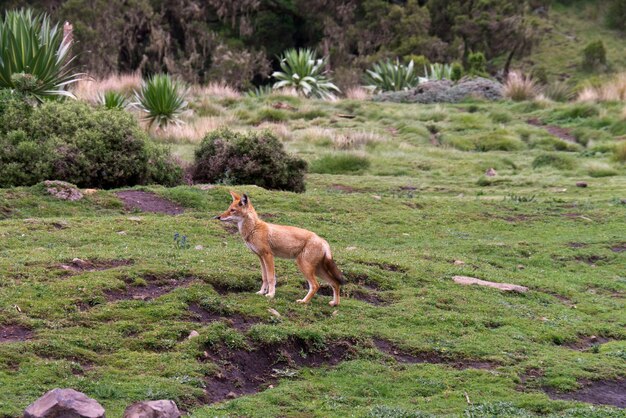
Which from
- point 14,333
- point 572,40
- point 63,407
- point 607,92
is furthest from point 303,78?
point 63,407

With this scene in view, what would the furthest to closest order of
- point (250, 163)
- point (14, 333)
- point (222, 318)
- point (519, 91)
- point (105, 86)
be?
point (519, 91), point (105, 86), point (250, 163), point (222, 318), point (14, 333)

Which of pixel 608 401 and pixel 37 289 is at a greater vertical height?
pixel 37 289

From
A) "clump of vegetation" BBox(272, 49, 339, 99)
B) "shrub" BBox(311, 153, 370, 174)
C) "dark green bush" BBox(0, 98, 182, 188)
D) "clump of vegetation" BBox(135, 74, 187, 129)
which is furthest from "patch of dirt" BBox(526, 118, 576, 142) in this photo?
"dark green bush" BBox(0, 98, 182, 188)

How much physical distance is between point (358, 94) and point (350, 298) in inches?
1083

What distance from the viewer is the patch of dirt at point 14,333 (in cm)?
795

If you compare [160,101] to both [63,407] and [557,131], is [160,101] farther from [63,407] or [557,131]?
[63,407]

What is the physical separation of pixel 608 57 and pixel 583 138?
26846 mm

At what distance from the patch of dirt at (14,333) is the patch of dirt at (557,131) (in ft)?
73.7

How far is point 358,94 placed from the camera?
3750 centimetres

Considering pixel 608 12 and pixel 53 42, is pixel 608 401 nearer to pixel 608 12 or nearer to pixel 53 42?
pixel 53 42

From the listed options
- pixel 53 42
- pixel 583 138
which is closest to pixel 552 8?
pixel 583 138

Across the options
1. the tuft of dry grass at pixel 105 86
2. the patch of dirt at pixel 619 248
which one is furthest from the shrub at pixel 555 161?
the tuft of dry grass at pixel 105 86

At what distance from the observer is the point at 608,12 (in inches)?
2287

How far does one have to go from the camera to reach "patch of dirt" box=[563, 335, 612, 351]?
1030 centimetres
